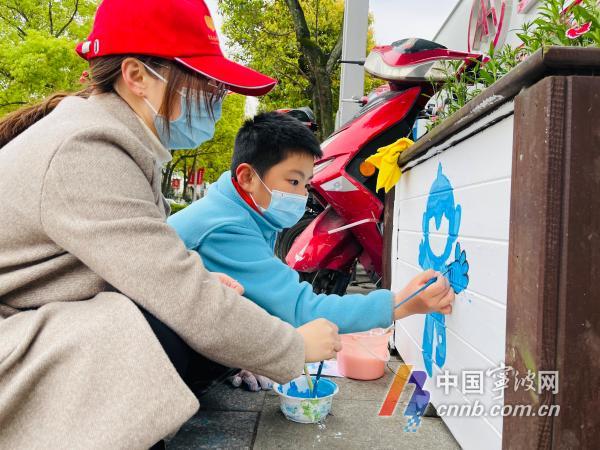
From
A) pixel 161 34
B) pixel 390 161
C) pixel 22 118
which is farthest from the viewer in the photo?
pixel 390 161

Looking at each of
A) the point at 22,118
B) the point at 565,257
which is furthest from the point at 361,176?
the point at 565,257

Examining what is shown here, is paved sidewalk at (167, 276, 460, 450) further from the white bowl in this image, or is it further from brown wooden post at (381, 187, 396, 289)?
brown wooden post at (381, 187, 396, 289)

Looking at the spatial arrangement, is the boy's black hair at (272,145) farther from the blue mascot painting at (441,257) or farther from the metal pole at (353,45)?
the metal pole at (353,45)

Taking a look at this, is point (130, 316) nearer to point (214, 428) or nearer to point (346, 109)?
point (214, 428)

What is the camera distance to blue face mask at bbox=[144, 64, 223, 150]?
1390mm

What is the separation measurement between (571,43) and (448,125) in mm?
509

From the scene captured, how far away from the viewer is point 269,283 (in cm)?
167

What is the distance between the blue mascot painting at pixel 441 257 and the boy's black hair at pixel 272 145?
0.51 meters

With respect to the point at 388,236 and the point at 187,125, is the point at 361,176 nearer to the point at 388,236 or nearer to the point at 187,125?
the point at 388,236

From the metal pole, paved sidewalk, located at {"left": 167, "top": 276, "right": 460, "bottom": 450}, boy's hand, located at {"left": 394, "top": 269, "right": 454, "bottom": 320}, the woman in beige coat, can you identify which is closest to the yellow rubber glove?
boy's hand, located at {"left": 394, "top": 269, "right": 454, "bottom": 320}

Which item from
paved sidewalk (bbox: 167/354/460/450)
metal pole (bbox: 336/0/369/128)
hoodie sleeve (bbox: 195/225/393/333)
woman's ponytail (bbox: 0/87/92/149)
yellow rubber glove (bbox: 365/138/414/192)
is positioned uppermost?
metal pole (bbox: 336/0/369/128)

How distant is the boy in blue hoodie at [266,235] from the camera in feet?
5.48

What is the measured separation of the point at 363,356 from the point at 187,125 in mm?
1376

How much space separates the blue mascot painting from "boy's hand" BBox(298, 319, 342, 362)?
0.45 m
